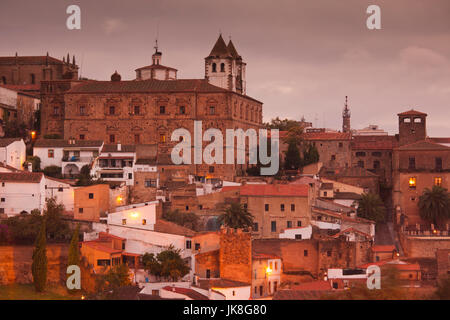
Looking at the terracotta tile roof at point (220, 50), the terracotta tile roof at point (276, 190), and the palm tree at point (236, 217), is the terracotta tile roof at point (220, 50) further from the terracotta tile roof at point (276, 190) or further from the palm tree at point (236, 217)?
the palm tree at point (236, 217)

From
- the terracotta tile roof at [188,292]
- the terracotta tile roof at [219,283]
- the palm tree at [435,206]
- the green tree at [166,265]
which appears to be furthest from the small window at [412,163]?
the terracotta tile roof at [188,292]

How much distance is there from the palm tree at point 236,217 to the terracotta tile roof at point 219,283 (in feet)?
16.7

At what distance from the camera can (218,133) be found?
5191 cm

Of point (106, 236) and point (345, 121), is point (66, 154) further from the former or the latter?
point (345, 121)

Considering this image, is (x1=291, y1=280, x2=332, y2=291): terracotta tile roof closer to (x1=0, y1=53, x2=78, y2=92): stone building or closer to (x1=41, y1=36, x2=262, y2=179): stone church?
(x1=41, y1=36, x2=262, y2=179): stone church

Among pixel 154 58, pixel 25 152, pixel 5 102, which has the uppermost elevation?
pixel 154 58

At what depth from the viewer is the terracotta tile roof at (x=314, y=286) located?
3171cm

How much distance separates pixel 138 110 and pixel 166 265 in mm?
21161

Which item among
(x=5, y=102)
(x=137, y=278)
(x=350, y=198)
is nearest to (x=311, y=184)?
(x=350, y=198)

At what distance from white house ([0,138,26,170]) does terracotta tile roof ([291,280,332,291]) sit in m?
19.4

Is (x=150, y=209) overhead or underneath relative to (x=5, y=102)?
underneath

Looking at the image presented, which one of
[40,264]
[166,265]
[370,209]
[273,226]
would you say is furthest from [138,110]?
[40,264]

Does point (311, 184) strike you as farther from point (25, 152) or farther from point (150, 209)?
point (25, 152)

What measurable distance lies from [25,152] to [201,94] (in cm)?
1240
